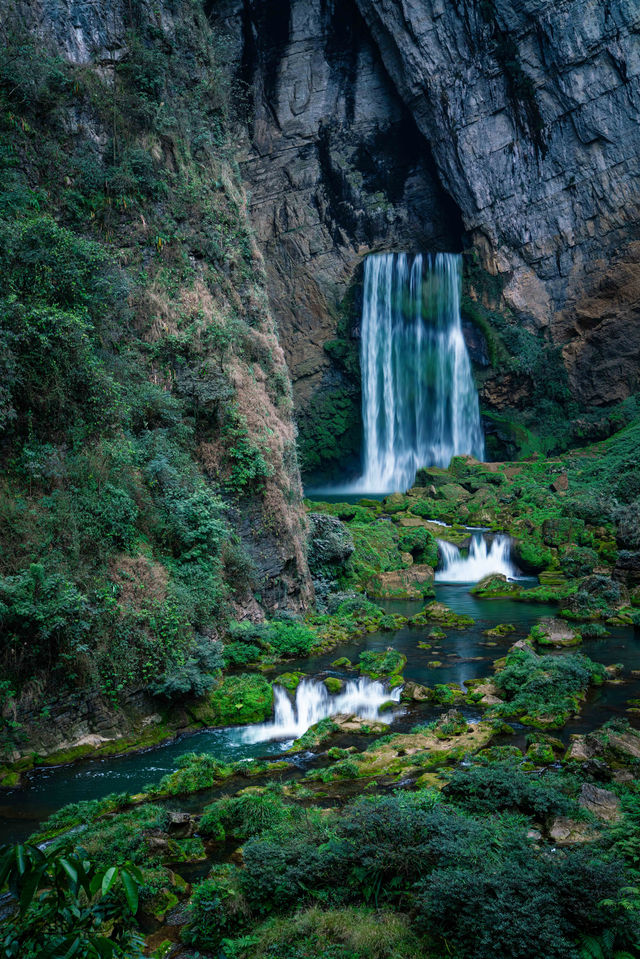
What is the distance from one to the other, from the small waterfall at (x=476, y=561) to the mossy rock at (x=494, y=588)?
168 cm

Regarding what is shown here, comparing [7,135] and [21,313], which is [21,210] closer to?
[7,135]

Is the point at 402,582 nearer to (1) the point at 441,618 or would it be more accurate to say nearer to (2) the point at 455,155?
(1) the point at 441,618

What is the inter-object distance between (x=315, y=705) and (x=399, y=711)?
132 centimetres

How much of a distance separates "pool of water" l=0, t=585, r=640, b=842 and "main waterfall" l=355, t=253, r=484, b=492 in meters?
15.9

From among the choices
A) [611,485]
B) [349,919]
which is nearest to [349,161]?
[611,485]

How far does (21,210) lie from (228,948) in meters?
13.2

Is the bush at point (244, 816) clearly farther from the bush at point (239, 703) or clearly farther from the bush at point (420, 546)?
the bush at point (420, 546)

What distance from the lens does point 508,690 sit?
10.8 m

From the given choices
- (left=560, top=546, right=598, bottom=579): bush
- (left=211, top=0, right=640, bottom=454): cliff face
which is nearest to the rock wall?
(left=211, top=0, right=640, bottom=454): cliff face

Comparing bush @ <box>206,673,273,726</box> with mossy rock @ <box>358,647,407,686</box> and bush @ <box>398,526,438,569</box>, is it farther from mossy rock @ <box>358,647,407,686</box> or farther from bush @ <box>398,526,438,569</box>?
bush @ <box>398,526,438,569</box>

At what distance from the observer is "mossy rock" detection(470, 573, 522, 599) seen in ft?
60.5

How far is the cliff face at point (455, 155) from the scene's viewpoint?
30219mm

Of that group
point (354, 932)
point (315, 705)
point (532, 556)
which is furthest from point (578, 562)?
point (354, 932)

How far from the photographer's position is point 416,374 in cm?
3347
